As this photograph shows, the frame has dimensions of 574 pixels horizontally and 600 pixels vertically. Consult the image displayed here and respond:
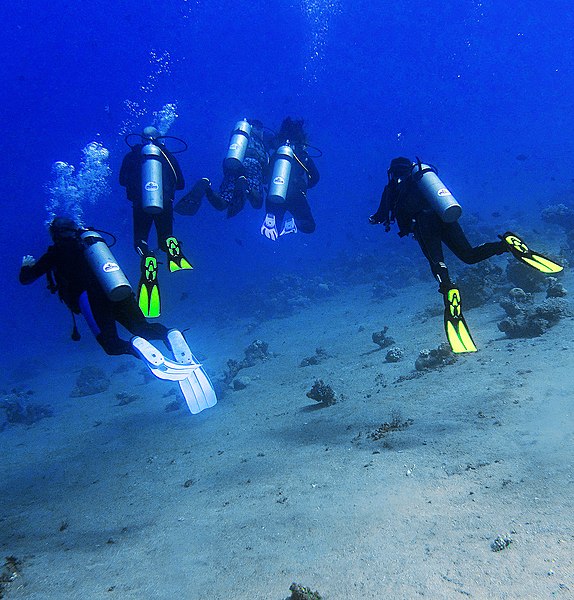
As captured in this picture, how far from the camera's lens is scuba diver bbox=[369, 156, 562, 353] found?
17.5 ft

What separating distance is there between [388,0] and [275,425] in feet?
413

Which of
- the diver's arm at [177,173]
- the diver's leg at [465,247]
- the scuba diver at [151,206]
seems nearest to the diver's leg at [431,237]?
the diver's leg at [465,247]

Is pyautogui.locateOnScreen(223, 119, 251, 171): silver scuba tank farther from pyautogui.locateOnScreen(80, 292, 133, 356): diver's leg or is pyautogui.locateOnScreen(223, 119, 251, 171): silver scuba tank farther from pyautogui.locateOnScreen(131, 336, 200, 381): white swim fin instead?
Result: pyautogui.locateOnScreen(131, 336, 200, 381): white swim fin

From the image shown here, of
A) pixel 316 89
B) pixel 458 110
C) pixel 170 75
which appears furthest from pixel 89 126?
pixel 458 110

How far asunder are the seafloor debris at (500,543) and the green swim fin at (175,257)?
5.53 m

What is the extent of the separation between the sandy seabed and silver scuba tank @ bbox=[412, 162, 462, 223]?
260 cm

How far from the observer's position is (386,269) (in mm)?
23812

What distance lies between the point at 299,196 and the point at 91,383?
12659mm

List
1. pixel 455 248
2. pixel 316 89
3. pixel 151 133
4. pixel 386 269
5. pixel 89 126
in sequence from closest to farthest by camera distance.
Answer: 1. pixel 455 248
2. pixel 151 133
3. pixel 386 269
4. pixel 89 126
5. pixel 316 89

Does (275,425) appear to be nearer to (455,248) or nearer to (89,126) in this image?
(455,248)

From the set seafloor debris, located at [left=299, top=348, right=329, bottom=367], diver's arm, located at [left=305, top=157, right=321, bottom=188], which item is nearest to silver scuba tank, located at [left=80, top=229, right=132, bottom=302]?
diver's arm, located at [left=305, top=157, right=321, bottom=188]

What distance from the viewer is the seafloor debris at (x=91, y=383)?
15531 mm

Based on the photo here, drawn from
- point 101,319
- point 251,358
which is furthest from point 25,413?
point 101,319

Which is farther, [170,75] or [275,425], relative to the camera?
[170,75]
